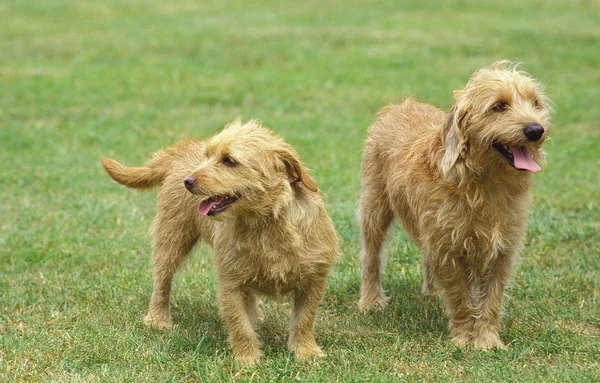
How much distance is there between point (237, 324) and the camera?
17.5ft

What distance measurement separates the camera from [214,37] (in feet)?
59.0

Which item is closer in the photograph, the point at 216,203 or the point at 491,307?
the point at 216,203

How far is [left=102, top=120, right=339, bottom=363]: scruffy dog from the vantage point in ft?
16.7

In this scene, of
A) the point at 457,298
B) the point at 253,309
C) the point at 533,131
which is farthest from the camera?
the point at 253,309

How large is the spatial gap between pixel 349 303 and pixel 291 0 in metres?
17.9

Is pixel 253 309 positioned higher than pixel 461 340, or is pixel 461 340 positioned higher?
pixel 253 309

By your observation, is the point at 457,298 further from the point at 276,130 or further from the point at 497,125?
the point at 276,130

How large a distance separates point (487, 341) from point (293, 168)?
1681 millimetres

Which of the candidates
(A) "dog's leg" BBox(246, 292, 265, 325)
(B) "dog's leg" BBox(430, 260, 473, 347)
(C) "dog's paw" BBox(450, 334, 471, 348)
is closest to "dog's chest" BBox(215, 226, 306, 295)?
(A) "dog's leg" BBox(246, 292, 265, 325)

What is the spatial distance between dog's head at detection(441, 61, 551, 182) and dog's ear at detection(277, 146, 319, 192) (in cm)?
83

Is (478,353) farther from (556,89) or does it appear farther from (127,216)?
(556,89)

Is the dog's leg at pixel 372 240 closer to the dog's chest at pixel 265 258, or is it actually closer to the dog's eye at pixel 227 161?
the dog's chest at pixel 265 258

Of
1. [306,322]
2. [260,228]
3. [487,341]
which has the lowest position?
[487,341]

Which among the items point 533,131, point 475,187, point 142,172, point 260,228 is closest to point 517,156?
point 533,131
